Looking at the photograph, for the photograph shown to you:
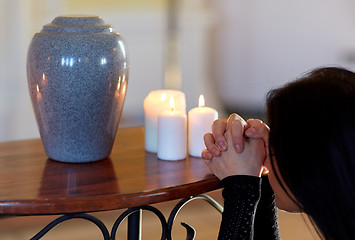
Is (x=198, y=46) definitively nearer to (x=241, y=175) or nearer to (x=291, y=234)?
(x=291, y=234)

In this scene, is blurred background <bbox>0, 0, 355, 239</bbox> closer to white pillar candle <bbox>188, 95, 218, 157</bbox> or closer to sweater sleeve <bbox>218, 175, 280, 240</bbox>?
white pillar candle <bbox>188, 95, 218, 157</bbox>

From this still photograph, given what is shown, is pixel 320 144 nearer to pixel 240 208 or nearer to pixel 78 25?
pixel 240 208

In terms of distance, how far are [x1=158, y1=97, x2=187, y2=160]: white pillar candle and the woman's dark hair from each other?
28 centimetres

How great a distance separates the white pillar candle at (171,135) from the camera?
124cm

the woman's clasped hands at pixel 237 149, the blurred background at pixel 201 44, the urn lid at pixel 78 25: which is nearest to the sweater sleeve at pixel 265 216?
the woman's clasped hands at pixel 237 149

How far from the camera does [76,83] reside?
116cm

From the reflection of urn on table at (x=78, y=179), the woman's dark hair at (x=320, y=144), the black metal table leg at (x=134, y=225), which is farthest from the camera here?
the black metal table leg at (x=134, y=225)

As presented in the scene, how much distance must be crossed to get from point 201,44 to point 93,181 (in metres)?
2.77

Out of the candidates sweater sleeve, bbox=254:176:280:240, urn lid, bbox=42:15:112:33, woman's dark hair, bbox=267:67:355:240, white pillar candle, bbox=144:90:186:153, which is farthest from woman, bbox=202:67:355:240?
A: urn lid, bbox=42:15:112:33

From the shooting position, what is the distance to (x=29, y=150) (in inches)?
52.1

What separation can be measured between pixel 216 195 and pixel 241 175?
1893 millimetres

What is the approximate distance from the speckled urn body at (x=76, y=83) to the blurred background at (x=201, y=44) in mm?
1881

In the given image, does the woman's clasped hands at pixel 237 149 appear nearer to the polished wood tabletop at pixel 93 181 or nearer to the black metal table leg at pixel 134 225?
the polished wood tabletop at pixel 93 181

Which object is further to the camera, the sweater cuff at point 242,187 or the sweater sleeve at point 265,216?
the sweater sleeve at point 265,216
